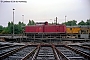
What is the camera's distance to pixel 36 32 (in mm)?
30562

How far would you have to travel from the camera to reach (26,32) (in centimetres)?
3122

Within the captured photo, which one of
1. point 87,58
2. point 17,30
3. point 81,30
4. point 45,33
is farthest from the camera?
point 17,30

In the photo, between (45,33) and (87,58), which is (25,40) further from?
(87,58)

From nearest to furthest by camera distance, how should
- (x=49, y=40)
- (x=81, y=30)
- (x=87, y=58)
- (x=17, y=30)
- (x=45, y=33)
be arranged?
(x=87, y=58) → (x=49, y=40) → (x=45, y=33) → (x=81, y=30) → (x=17, y=30)

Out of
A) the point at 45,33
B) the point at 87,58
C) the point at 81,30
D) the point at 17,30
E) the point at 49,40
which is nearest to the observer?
the point at 87,58

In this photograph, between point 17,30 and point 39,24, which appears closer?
point 39,24

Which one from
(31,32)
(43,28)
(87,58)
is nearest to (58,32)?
(43,28)

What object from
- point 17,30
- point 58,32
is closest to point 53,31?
point 58,32

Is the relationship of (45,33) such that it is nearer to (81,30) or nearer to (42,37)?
Answer: (42,37)

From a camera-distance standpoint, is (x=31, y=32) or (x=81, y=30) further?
(x=81, y=30)

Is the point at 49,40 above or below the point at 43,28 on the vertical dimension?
below

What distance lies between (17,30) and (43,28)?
30081 millimetres

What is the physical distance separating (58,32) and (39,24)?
158 inches

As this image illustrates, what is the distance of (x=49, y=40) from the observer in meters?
28.0
